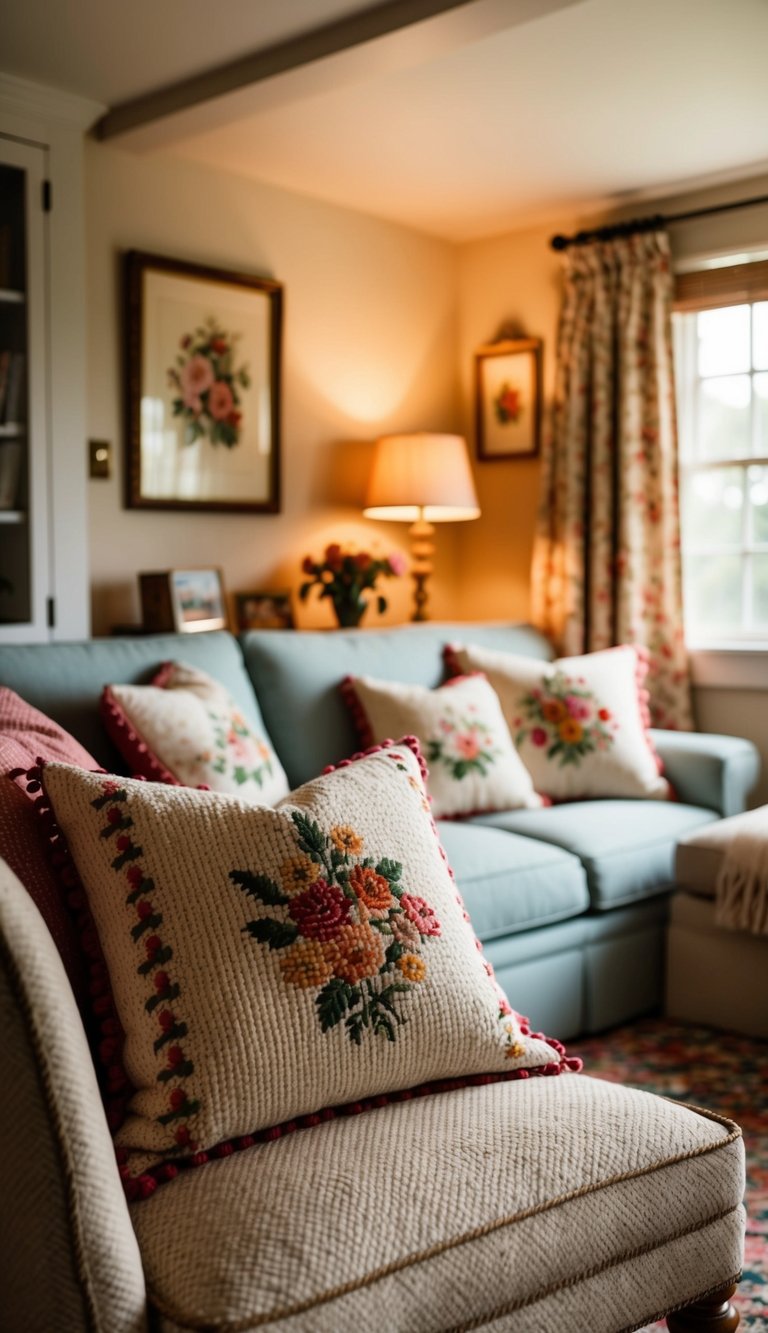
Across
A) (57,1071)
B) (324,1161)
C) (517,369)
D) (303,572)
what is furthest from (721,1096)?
(517,369)

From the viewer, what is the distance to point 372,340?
4562mm

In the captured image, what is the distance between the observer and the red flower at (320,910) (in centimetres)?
133

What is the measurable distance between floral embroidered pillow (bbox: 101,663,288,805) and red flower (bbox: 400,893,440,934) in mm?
977

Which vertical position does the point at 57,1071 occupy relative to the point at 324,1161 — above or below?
above

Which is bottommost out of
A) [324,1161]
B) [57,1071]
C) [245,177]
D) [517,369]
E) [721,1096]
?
[721,1096]

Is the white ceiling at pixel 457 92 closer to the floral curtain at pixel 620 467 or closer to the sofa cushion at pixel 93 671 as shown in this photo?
the floral curtain at pixel 620 467

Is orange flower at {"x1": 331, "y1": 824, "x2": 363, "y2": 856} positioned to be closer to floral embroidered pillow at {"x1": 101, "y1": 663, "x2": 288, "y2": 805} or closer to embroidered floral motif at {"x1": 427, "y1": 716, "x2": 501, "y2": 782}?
floral embroidered pillow at {"x1": 101, "y1": 663, "x2": 288, "y2": 805}

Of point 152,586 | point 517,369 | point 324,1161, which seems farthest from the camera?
point 517,369

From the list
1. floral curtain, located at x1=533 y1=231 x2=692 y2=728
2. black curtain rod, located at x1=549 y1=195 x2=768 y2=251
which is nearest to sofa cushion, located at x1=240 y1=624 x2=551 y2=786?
floral curtain, located at x1=533 y1=231 x2=692 y2=728

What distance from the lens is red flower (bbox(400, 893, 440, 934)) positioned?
1409mm

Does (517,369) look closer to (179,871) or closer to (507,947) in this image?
(507,947)

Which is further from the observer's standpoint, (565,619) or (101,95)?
(565,619)

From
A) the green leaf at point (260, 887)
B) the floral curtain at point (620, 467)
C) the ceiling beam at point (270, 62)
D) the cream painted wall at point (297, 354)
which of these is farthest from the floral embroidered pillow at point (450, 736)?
the green leaf at point (260, 887)

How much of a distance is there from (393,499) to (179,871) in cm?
305
